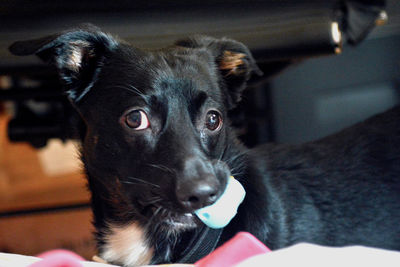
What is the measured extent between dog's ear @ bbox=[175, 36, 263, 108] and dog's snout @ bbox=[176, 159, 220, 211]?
471mm

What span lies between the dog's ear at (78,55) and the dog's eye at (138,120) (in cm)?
23

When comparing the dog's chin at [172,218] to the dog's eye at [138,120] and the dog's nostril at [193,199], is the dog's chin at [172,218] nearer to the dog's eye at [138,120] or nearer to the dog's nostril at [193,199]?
the dog's nostril at [193,199]

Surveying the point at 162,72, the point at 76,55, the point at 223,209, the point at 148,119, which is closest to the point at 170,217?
the point at 223,209

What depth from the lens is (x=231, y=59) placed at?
4.95 feet

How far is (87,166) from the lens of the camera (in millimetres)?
1441

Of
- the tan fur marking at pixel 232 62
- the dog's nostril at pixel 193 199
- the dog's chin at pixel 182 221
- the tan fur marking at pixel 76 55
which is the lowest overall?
the dog's chin at pixel 182 221

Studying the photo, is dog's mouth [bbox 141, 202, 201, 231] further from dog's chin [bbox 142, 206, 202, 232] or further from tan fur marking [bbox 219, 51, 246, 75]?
tan fur marking [bbox 219, 51, 246, 75]

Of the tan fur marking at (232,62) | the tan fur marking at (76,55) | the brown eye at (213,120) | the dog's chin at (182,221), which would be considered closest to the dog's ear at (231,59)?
the tan fur marking at (232,62)

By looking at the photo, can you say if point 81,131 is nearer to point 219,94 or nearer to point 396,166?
point 219,94

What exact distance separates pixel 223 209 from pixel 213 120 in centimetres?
26

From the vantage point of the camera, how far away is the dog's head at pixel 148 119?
1.15 meters

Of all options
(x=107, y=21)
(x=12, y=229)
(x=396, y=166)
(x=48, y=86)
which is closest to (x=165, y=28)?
(x=107, y=21)

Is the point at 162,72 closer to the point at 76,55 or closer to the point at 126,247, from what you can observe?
the point at 76,55

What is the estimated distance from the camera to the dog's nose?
A: 1.07 m
